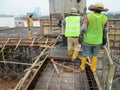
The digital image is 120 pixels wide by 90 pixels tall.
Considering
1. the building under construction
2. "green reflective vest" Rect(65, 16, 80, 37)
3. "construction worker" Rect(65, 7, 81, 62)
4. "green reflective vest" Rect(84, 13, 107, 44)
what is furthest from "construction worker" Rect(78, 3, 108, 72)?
"green reflective vest" Rect(65, 16, 80, 37)

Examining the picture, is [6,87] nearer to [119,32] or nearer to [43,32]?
[43,32]

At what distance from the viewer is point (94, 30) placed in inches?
198

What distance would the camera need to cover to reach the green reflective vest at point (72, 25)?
6434 mm

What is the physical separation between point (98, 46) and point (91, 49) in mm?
237

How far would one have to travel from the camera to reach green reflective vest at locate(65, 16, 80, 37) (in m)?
6.43

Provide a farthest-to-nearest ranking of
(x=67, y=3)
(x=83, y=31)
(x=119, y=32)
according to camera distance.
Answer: (x=119, y=32) < (x=67, y=3) < (x=83, y=31)

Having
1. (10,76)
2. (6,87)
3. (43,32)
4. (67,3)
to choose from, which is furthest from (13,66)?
(67,3)

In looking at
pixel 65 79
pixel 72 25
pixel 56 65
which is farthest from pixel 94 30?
pixel 56 65

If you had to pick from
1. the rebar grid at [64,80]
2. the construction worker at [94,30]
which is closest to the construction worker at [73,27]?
the rebar grid at [64,80]

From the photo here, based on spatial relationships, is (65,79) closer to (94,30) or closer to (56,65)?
(56,65)

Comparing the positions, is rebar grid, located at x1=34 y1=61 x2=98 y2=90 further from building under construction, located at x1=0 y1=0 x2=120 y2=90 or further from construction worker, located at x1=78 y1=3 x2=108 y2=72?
construction worker, located at x1=78 y1=3 x2=108 y2=72

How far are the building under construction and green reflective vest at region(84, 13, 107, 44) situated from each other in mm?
379

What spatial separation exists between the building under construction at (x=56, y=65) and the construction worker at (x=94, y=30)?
1.00ft

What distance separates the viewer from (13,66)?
548 inches
